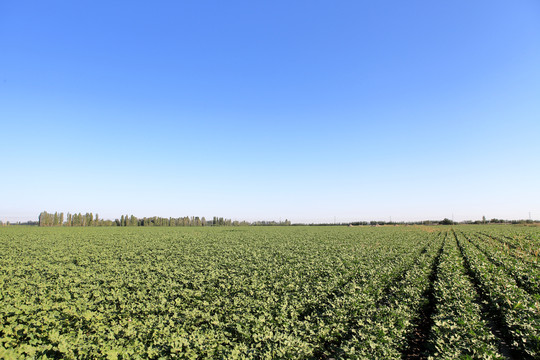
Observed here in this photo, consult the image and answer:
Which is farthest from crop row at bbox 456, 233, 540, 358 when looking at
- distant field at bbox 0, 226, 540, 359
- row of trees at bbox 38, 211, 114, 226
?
row of trees at bbox 38, 211, 114, 226

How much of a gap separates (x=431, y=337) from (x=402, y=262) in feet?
45.4

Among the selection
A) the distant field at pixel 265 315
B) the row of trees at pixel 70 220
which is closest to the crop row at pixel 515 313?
the distant field at pixel 265 315

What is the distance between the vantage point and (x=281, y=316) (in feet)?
28.5

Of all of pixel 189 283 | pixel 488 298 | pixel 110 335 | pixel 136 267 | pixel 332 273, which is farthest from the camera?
pixel 136 267

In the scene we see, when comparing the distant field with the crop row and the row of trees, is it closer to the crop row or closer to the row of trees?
the crop row

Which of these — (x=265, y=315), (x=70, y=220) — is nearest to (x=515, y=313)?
(x=265, y=315)

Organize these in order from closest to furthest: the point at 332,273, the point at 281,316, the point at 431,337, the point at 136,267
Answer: the point at 431,337
the point at 281,316
the point at 332,273
the point at 136,267

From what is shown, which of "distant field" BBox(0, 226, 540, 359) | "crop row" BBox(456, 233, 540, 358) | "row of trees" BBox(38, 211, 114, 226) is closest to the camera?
"distant field" BBox(0, 226, 540, 359)

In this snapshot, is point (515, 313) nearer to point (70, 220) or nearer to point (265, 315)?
point (265, 315)

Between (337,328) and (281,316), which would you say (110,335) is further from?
(337,328)

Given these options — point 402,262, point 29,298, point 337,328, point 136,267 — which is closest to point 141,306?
point 29,298

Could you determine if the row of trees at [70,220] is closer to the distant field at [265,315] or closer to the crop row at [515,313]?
the distant field at [265,315]

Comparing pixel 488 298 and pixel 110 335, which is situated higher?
pixel 110 335

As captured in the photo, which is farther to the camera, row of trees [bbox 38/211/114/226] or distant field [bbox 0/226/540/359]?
row of trees [bbox 38/211/114/226]
